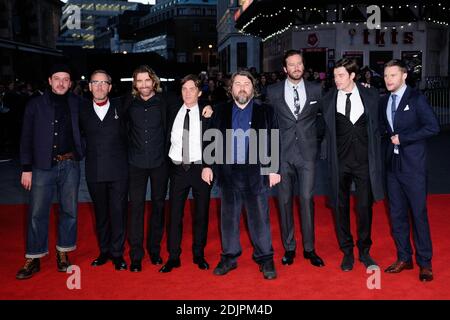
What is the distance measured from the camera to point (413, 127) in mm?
5219

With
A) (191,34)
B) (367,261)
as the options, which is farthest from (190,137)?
(191,34)

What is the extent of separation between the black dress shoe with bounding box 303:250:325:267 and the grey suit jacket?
1.00 meters

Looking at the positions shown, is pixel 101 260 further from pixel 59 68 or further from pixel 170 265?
pixel 59 68

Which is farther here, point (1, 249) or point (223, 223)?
point (1, 249)

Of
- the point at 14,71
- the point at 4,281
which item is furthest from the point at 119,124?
the point at 14,71

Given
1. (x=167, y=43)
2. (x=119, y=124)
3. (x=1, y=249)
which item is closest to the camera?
(x=119, y=124)

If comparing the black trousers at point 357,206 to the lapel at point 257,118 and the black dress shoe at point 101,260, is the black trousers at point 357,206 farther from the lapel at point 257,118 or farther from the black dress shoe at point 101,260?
the black dress shoe at point 101,260

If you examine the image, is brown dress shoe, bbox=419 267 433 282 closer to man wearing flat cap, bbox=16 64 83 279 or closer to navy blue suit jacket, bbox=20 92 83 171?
man wearing flat cap, bbox=16 64 83 279

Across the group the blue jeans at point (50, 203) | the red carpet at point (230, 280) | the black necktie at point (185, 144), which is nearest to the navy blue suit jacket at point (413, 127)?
the red carpet at point (230, 280)

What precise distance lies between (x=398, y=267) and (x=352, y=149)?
4.09ft
